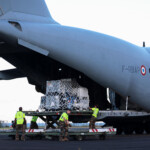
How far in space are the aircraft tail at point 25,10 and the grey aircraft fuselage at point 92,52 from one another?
26 centimetres

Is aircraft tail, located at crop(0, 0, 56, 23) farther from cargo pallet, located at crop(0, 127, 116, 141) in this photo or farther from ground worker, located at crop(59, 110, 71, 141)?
cargo pallet, located at crop(0, 127, 116, 141)

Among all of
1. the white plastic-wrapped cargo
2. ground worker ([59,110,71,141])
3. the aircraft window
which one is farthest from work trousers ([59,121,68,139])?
the aircraft window

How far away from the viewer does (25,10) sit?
72.5ft

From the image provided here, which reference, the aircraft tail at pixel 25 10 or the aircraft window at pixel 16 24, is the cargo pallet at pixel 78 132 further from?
the aircraft tail at pixel 25 10

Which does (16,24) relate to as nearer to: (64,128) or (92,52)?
(92,52)

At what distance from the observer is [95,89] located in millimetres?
24625

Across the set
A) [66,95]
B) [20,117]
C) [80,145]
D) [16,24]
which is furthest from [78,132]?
[16,24]

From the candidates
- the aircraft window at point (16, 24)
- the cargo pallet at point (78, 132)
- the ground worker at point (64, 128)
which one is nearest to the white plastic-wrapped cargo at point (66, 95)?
the cargo pallet at point (78, 132)

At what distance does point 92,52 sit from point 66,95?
3488mm

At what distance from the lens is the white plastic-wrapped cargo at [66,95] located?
75.7 ft

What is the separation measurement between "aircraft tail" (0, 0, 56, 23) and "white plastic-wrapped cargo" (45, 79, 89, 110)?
14.0 feet

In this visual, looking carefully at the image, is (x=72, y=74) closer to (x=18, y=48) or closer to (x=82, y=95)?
(x=82, y=95)

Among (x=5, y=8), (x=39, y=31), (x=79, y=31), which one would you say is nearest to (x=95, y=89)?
(x=79, y=31)

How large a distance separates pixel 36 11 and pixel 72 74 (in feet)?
15.7
